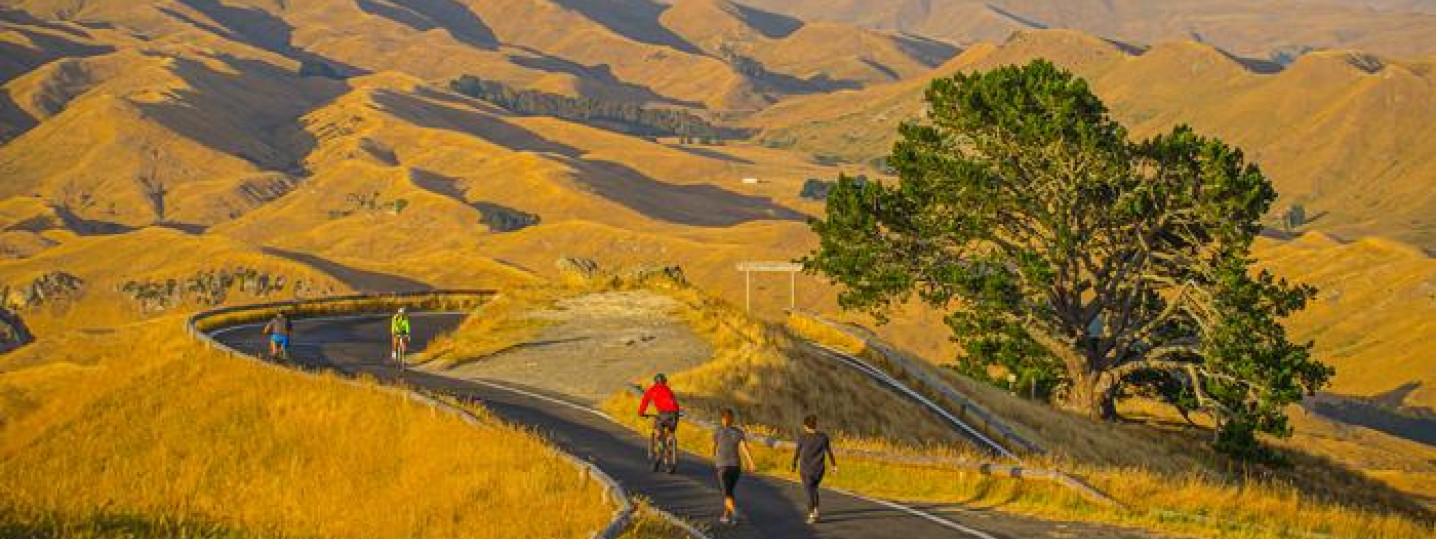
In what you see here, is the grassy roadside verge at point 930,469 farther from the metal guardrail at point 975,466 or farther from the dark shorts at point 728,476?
the dark shorts at point 728,476

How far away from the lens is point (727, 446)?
2138 cm

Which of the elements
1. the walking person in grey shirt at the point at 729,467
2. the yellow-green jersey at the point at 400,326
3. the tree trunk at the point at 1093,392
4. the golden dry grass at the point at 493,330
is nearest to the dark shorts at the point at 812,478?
the walking person in grey shirt at the point at 729,467

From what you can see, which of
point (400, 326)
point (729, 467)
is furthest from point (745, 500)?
point (400, 326)

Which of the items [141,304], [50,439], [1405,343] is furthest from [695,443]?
[1405,343]

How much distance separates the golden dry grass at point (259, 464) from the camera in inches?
837

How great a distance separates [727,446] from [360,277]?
134m

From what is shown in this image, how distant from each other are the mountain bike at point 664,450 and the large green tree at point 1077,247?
2496cm

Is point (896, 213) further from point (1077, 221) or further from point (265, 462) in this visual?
point (265, 462)

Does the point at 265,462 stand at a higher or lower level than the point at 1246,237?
lower

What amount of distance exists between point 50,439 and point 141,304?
120919mm

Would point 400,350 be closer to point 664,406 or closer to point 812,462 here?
point 664,406

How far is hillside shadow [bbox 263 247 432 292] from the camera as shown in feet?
481

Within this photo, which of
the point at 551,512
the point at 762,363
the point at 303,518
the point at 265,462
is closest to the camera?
the point at 551,512

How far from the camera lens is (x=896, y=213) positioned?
52625 millimetres
